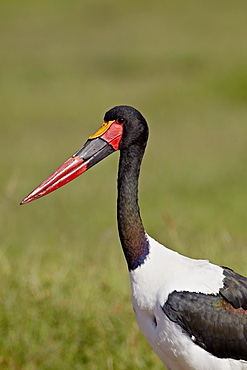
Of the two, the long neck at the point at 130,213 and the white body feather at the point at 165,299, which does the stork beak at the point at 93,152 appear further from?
the white body feather at the point at 165,299

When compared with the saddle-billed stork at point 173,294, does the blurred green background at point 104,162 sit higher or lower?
higher

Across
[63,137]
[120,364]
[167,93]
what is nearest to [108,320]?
[120,364]

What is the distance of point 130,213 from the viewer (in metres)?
3.43

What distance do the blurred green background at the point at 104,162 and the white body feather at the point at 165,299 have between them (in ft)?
3.54

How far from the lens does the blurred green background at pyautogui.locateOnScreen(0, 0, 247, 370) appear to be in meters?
4.50

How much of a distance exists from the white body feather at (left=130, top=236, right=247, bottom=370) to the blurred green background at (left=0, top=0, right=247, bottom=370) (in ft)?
3.54

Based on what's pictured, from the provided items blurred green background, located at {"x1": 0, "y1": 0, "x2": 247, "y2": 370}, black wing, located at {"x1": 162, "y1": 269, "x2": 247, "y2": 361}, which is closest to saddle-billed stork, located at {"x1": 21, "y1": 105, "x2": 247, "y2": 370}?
black wing, located at {"x1": 162, "y1": 269, "x2": 247, "y2": 361}

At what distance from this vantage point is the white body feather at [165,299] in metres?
3.21

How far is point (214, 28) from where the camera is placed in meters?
20.8

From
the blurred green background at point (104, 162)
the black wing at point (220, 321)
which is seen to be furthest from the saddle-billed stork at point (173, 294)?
the blurred green background at point (104, 162)

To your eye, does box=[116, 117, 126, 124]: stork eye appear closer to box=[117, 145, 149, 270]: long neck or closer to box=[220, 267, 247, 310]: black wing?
box=[117, 145, 149, 270]: long neck

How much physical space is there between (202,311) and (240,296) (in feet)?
0.67

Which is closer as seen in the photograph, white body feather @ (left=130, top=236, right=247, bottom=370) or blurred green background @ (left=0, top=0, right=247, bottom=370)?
white body feather @ (left=130, top=236, right=247, bottom=370)

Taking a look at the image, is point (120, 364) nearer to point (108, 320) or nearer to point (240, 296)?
point (108, 320)
